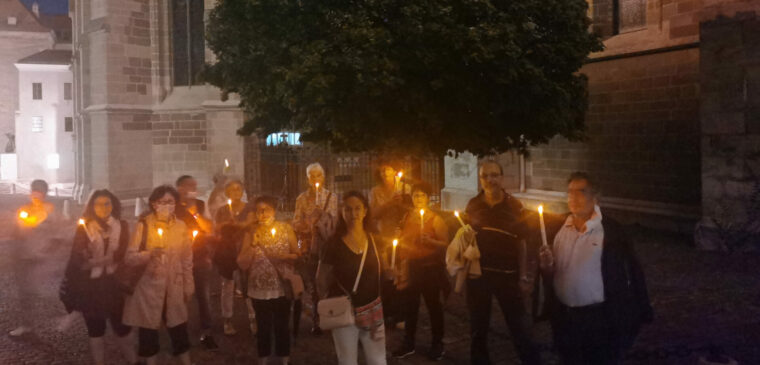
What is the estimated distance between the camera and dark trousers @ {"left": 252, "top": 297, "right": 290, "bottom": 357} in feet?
17.4

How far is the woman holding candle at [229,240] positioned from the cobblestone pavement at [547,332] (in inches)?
11.2

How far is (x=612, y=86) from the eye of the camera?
14.8 meters

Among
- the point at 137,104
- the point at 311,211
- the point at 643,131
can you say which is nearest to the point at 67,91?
the point at 137,104

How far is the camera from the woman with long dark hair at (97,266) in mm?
5211

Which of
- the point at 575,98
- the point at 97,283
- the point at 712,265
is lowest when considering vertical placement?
the point at 712,265

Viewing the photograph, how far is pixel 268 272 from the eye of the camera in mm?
5254

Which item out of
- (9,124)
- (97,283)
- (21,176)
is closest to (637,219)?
(97,283)

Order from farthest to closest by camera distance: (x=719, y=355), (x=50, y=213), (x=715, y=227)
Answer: (x=715, y=227) < (x=50, y=213) < (x=719, y=355)

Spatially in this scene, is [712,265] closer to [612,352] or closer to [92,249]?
[612,352]

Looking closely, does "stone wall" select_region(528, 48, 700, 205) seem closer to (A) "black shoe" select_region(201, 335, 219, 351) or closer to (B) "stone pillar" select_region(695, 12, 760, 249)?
(B) "stone pillar" select_region(695, 12, 760, 249)

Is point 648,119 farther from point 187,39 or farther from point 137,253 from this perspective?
point 187,39

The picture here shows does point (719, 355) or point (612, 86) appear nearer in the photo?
point (719, 355)

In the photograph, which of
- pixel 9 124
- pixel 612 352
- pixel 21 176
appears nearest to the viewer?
pixel 612 352

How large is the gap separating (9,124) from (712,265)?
189 ft
